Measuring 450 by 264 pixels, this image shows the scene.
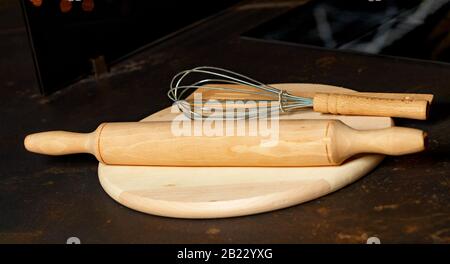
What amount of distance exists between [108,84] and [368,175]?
538mm

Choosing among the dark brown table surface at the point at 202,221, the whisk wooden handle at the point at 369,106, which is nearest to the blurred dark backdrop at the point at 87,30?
the dark brown table surface at the point at 202,221

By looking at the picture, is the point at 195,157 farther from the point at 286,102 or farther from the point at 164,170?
the point at 286,102

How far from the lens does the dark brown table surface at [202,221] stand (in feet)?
2.58

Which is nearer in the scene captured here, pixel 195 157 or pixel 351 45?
pixel 195 157

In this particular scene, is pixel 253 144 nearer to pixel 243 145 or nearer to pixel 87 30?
pixel 243 145

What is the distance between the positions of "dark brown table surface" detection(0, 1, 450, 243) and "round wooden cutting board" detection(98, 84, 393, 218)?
1 cm

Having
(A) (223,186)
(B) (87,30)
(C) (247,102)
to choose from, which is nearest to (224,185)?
(A) (223,186)

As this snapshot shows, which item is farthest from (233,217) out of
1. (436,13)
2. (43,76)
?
(436,13)

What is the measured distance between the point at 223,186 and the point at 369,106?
0.22 meters

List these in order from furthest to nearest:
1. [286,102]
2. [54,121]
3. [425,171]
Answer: [54,121], [286,102], [425,171]

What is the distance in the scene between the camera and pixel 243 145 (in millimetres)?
854

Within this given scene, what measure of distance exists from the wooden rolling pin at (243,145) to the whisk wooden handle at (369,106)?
0.25ft
